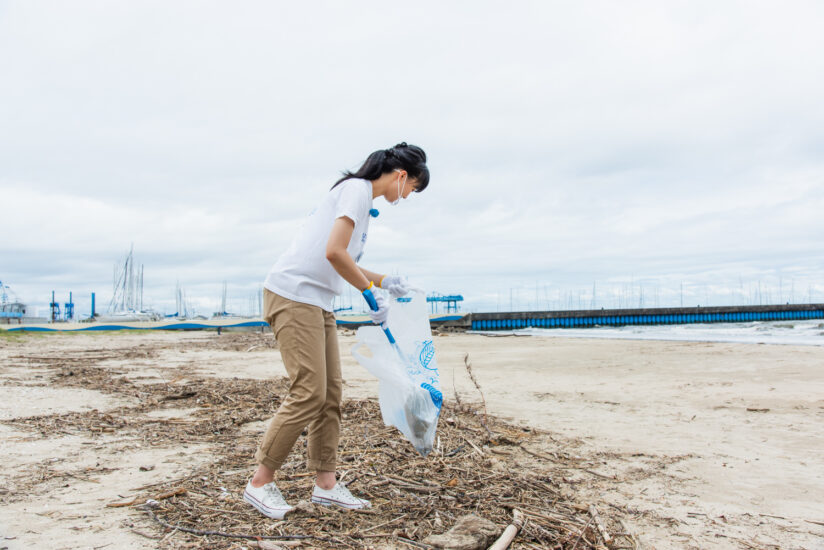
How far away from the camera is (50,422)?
480cm

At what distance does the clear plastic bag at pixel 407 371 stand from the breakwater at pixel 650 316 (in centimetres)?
5181

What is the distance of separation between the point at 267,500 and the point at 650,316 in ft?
208

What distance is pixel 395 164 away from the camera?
109 inches

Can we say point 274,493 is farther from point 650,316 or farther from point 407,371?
point 650,316

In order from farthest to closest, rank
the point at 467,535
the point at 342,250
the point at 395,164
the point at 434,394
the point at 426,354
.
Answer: the point at 426,354 < the point at 434,394 < the point at 395,164 < the point at 342,250 < the point at 467,535

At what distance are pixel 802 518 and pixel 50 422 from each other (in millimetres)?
5565

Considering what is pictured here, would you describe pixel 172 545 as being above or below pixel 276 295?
below

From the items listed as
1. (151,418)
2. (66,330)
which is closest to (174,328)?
(66,330)

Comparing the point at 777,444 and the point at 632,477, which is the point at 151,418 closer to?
the point at 632,477

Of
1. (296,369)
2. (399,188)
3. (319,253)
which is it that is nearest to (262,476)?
(296,369)

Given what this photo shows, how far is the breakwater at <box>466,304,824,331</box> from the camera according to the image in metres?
57.5

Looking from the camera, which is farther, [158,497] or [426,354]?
[426,354]

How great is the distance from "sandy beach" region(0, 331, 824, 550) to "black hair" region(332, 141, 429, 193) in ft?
5.86

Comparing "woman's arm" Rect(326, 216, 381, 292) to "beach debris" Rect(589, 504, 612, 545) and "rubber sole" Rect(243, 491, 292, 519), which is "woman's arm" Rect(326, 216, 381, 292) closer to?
"rubber sole" Rect(243, 491, 292, 519)
